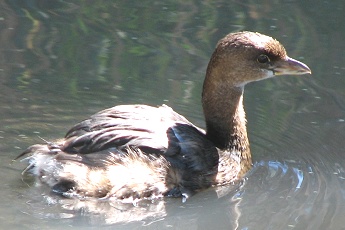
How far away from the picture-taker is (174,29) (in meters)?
9.60

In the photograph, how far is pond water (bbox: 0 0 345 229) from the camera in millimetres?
6188

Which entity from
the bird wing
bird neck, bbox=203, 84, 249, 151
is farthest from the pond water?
the bird wing

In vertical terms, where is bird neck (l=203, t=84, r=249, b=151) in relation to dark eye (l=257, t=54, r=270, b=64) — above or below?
below

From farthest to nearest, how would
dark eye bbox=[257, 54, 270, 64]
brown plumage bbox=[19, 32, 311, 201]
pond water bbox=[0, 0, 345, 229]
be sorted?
dark eye bbox=[257, 54, 270, 64] → brown plumage bbox=[19, 32, 311, 201] → pond water bbox=[0, 0, 345, 229]

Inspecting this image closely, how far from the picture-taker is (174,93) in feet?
26.5

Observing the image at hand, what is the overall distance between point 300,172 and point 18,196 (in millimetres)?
2060

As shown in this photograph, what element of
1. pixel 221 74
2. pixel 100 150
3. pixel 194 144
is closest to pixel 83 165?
pixel 100 150

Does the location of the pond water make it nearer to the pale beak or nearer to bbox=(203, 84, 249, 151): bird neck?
bbox=(203, 84, 249, 151): bird neck

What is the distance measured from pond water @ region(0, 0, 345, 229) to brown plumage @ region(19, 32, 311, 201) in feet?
0.39

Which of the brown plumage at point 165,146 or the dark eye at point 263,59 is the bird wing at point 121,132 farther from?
the dark eye at point 263,59

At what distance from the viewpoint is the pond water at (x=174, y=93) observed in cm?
619

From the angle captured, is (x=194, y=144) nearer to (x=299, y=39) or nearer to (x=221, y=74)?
Answer: (x=221, y=74)

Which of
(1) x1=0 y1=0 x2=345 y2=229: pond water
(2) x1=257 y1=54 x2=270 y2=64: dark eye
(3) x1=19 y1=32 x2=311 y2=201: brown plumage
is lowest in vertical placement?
(1) x1=0 y1=0 x2=345 y2=229: pond water

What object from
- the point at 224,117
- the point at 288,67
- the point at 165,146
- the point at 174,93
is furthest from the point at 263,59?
the point at 174,93
